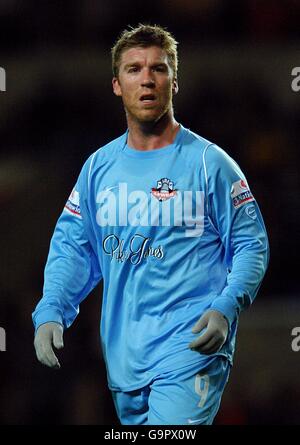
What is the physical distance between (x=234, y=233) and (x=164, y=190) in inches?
10.8

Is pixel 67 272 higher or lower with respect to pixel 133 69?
lower

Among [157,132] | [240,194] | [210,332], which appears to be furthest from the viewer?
[157,132]

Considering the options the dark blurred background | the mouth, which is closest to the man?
the mouth

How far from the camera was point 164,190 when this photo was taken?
305cm

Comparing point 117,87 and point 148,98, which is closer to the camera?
point 148,98

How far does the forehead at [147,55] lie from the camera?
305cm

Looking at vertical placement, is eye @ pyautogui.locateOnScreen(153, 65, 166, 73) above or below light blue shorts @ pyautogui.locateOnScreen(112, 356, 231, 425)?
above

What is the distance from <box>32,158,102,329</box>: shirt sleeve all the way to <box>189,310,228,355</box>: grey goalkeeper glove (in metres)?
0.51

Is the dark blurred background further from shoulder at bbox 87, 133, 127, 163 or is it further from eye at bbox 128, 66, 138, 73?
eye at bbox 128, 66, 138, 73

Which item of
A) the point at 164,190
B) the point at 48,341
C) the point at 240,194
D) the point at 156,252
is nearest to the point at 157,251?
the point at 156,252

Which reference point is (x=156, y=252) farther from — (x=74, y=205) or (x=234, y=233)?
(x=74, y=205)

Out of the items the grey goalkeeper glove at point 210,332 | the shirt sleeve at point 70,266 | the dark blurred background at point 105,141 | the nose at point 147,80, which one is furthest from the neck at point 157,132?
the grey goalkeeper glove at point 210,332

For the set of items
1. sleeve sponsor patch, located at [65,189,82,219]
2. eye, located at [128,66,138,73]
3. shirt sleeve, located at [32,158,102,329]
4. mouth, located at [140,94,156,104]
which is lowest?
shirt sleeve, located at [32,158,102,329]

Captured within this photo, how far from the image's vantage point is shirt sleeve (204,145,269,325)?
2.86 metres
